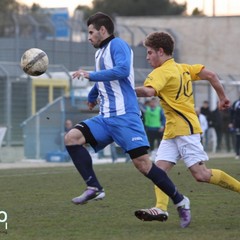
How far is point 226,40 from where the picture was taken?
47375mm

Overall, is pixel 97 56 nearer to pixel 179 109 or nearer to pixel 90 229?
pixel 179 109

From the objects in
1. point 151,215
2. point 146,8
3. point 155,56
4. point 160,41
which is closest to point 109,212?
point 151,215

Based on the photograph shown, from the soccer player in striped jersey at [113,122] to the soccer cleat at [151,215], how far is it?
0.17 metres

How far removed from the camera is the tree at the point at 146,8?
91.6 meters

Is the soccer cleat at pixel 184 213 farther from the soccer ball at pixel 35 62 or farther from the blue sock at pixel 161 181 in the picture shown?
the soccer ball at pixel 35 62

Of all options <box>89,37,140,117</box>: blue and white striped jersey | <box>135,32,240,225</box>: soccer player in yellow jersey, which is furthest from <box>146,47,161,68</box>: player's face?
<box>89,37,140,117</box>: blue and white striped jersey

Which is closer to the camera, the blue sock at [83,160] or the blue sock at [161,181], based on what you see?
the blue sock at [161,181]

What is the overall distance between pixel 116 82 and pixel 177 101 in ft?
2.10

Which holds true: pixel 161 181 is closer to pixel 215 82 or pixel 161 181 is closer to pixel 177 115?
pixel 177 115

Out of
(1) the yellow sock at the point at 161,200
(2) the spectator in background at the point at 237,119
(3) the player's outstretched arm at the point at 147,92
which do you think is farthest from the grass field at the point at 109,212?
(2) the spectator in background at the point at 237,119

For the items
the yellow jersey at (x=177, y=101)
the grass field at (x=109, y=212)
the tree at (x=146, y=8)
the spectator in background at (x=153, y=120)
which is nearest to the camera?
→ the grass field at (x=109, y=212)

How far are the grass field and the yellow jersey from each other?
3.13 feet

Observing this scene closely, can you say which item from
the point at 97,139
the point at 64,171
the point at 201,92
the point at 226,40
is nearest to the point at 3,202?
the point at 97,139

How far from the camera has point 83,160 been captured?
957 cm
